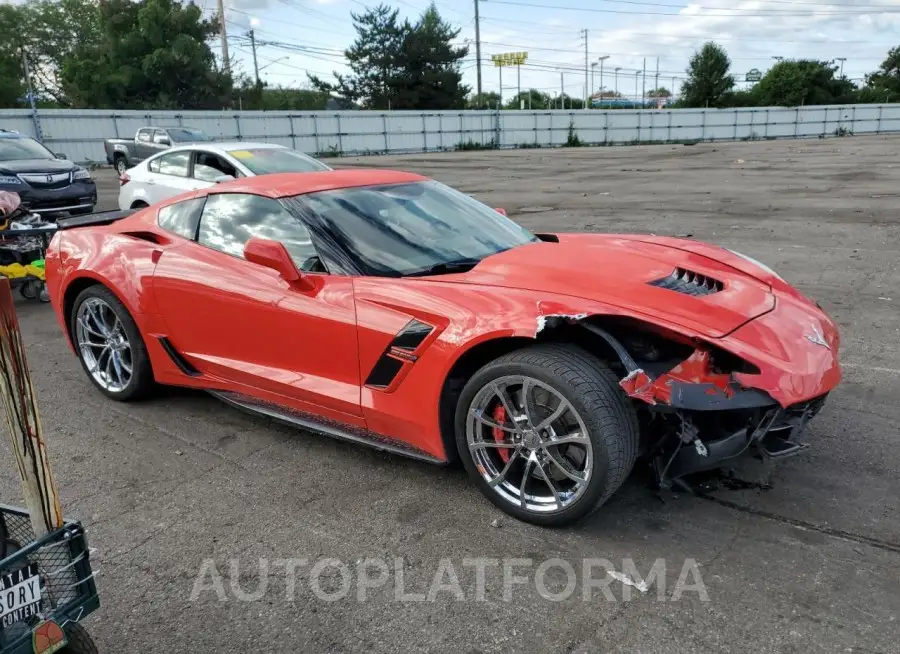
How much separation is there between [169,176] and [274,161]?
65.4 inches

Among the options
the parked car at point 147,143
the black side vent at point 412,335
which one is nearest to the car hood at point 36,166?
the parked car at point 147,143

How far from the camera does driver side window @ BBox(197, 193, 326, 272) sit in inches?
144

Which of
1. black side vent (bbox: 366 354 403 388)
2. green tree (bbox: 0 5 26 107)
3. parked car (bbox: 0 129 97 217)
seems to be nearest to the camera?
black side vent (bbox: 366 354 403 388)

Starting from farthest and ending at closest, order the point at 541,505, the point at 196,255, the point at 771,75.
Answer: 1. the point at 771,75
2. the point at 196,255
3. the point at 541,505

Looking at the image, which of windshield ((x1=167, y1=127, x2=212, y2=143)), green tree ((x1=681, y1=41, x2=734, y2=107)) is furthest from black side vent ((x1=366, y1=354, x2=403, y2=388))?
green tree ((x1=681, y1=41, x2=734, y2=107))

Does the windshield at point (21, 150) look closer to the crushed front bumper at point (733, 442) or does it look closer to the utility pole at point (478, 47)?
the crushed front bumper at point (733, 442)

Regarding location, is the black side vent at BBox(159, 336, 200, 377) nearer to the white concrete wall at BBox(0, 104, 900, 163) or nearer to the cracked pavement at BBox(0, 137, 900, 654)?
the cracked pavement at BBox(0, 137, 900, 654)

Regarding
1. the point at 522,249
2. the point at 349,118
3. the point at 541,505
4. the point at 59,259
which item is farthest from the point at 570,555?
the point at 349,118

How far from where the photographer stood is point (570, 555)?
2.84 m

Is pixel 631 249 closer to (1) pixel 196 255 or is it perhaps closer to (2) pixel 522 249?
(2) pixel 522 249

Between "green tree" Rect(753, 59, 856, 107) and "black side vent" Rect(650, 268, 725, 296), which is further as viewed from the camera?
"green tree" Rect(753, 59, 856, 107)

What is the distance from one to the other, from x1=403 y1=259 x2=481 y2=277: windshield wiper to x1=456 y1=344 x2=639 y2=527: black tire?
0.63 metres

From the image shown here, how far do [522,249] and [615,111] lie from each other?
47415 mm

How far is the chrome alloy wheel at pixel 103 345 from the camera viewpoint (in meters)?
4.55
